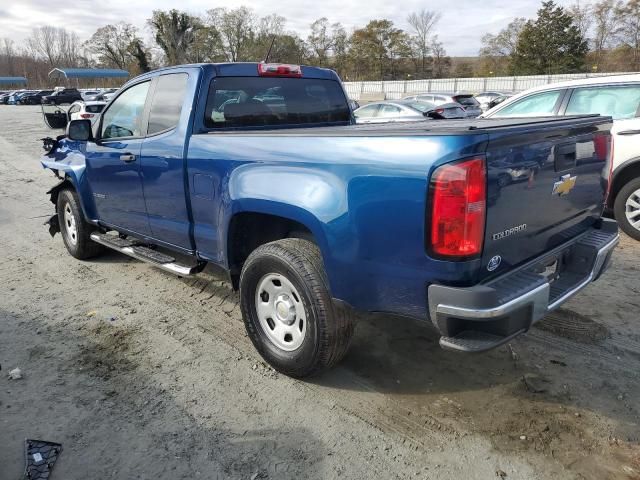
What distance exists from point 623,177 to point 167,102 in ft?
17.1

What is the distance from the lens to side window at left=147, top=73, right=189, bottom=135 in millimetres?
3940

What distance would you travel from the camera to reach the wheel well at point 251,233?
332cm

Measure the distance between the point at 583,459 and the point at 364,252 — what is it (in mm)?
1540

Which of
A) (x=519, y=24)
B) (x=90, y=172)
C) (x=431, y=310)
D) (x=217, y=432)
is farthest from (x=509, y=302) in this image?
(x=519, y=24)

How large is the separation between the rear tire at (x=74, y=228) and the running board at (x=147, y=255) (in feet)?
1.00

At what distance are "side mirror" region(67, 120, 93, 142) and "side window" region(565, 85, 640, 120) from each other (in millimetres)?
5583

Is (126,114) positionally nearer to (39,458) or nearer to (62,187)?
(62,187)

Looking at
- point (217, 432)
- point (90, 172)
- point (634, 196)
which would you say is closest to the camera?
point (217, 432)

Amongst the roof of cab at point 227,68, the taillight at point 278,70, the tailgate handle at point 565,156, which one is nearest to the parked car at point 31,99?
the roof of cab at point 227,68

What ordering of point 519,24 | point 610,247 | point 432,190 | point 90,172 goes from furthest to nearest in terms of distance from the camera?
point 519,24, point 90,172, point 610,247, point 432,190

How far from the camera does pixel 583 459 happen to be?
258 cm

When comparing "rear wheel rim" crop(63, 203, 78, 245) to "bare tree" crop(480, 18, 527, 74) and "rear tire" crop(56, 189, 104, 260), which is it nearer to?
"rear tire" crop(56, 189, 104, 260)

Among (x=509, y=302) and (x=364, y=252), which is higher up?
(x=364, y=252)

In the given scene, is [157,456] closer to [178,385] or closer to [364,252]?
[178,385]
